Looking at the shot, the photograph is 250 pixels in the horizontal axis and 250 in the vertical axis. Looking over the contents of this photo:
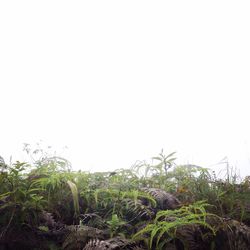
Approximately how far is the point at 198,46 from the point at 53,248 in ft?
28.6

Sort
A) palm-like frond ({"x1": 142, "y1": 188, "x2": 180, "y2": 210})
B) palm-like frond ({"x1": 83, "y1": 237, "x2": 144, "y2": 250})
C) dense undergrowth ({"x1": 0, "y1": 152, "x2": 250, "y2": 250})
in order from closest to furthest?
1. palm-like frond ({"x1": 83, "y1": 237, "x2": 144, "y2": 250})
2. dense undergrowth ({"x1": 0, "y1": 152, "x2": 250, "y2": 250})
3. palm-like frond ({"x1": 142, "y1": 188, "x2": 180, "y2": 210})

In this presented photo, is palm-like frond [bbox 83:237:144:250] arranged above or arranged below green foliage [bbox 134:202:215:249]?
below

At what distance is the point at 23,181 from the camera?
6.12 ft

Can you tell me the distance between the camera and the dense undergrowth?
4.93 ft

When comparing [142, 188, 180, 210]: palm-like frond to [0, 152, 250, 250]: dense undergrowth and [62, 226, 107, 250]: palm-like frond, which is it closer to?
[0, 152, 250, 250]: dense undergrowth

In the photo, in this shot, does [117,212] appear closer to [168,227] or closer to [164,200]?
[164,200]

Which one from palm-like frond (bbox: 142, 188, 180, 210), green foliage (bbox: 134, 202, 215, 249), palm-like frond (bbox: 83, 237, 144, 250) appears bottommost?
palm-like frond (bbox: 83, 237, 144, 250)

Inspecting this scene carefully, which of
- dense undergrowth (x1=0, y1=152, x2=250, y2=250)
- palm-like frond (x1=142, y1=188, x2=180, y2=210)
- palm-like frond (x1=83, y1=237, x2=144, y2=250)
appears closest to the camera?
palm-like frond (x1=83, y1=237, x2=144, y2=250)

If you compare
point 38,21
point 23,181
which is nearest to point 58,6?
point 38,21

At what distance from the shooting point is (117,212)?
5.90 feet

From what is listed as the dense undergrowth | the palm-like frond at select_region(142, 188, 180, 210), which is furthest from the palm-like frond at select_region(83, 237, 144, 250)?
the palm-like frond at select_region(142, 188, 180, 210)

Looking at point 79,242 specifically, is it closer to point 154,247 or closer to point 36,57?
point 154,247

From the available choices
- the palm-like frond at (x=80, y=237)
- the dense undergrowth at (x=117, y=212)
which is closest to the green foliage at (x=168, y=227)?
the dense undergrowth at (x=117, y=212)

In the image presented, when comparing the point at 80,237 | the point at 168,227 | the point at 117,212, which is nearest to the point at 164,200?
the point at 117,212
